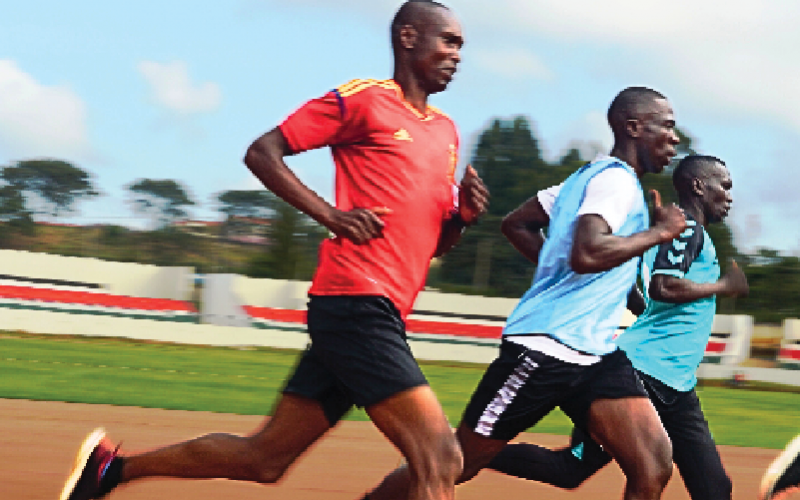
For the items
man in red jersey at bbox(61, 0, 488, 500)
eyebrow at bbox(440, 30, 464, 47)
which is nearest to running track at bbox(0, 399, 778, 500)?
man in red jersey at bbox(61, 0, 488, 500)

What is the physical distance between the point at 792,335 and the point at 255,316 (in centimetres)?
1307

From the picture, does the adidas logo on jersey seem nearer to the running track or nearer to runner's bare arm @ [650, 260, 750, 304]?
runner's bare arm @ [650, 260, 750, 304]

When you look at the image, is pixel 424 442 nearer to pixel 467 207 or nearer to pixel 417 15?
pixel 467 207

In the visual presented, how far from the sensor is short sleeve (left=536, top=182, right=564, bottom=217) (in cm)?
474

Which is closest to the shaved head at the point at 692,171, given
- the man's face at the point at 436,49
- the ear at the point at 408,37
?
the man's face at the point at 436,49

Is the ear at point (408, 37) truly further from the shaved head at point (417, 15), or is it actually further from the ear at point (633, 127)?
the ear at point (633, 127)

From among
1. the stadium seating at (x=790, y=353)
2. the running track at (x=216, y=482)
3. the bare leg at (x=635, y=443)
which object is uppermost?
the bare leg at (x=635, y=443)

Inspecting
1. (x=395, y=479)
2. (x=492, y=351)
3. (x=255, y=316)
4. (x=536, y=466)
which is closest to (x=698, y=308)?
(x=536, y=466)

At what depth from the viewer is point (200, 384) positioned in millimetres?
14891

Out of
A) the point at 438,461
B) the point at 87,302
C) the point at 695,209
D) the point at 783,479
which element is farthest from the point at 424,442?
the point at 87,302

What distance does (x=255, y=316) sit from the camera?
91.0 ft

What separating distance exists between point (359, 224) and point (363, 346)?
435 mm

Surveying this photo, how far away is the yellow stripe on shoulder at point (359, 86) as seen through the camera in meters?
4.15

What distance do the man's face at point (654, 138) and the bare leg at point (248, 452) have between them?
1644 mm
